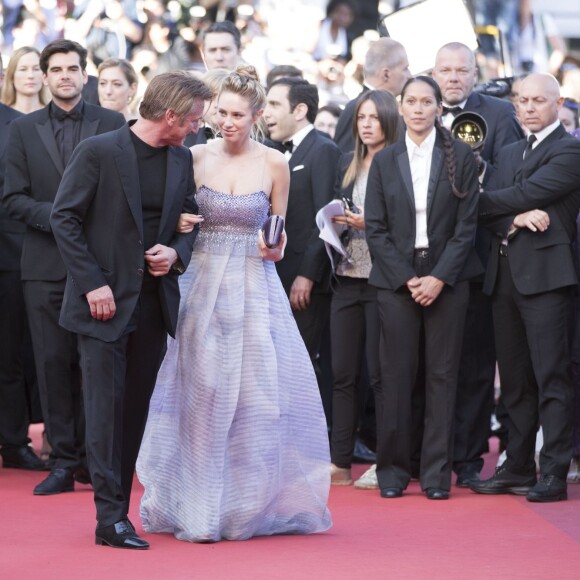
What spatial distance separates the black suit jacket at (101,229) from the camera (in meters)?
5.66

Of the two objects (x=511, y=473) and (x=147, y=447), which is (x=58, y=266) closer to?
(x=147, y=447)

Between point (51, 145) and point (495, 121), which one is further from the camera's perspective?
point (495, 121)

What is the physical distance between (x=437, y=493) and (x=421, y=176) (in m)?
1.59

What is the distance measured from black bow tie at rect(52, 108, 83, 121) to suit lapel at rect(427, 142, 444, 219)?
1823mm

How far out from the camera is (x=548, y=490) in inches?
278

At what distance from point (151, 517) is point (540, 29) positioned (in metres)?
13.7

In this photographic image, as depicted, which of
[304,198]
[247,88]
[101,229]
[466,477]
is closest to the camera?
[101,229]

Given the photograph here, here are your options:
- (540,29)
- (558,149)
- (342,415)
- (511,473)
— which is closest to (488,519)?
(511,473)

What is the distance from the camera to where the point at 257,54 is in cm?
1514

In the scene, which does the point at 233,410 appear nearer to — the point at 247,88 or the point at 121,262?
the point at 121,262

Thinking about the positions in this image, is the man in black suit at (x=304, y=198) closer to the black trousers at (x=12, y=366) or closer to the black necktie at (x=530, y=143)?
the black necktie at (x=530, y=143)

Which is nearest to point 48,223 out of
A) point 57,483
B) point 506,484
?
point 57,483

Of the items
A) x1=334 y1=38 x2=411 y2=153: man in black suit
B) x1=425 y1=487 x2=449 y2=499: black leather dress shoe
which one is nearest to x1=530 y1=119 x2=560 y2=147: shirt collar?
x1=334 y1=38 x2=411 y2=153: man in black suit

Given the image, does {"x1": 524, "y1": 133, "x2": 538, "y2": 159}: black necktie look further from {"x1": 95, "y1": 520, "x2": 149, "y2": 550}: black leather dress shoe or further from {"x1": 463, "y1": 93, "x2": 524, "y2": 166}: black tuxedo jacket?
{"x1": 95, "y1": 520, "x2": 149, "y2": 550}: black leather dress shoe
